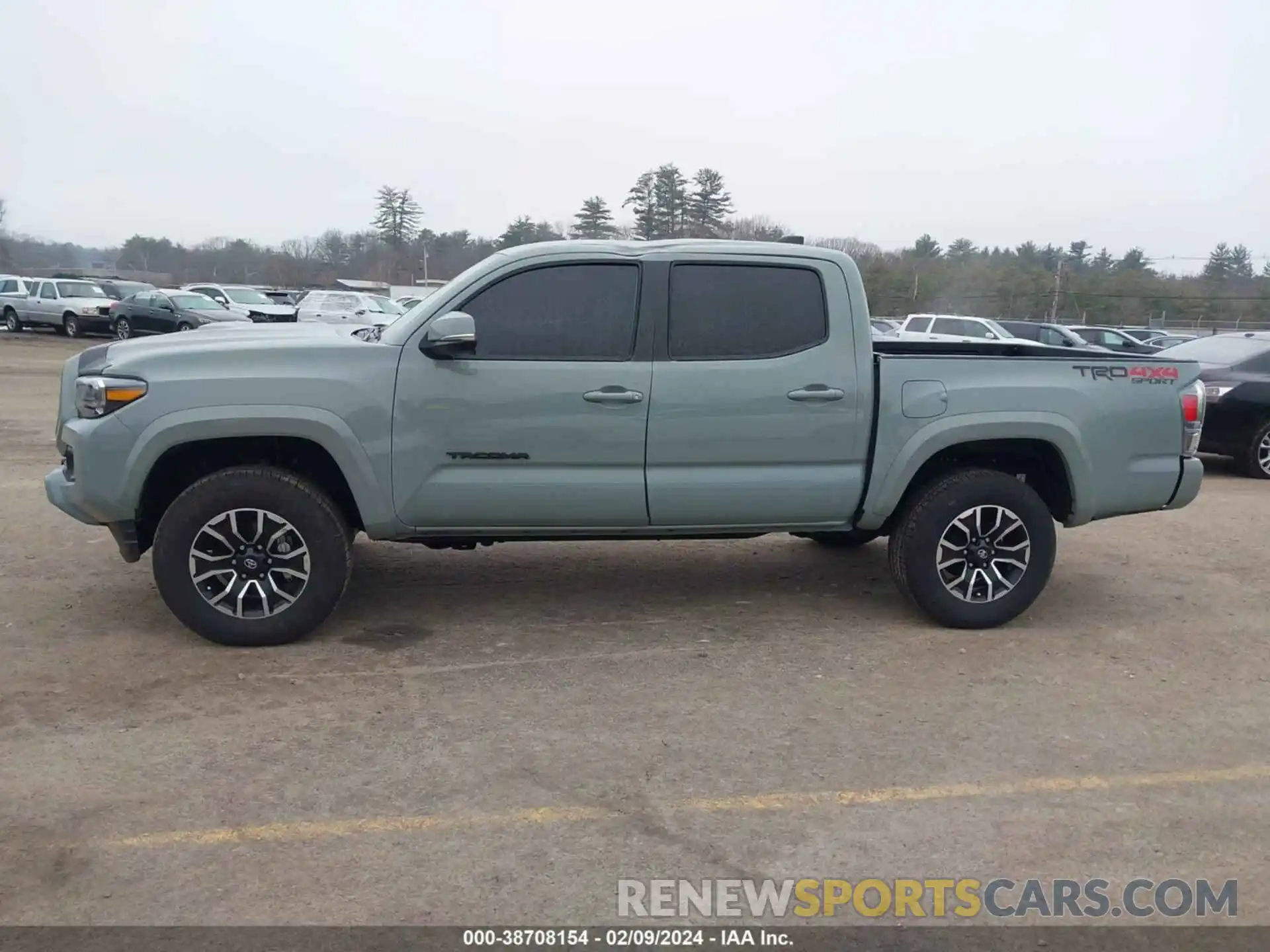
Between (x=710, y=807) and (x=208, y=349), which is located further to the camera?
(x=208, y=349)

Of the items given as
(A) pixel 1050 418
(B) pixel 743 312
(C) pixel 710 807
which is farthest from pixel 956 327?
(C) pixel 710 807

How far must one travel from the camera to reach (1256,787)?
3.96 meters

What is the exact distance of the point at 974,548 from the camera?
5586 millimetres

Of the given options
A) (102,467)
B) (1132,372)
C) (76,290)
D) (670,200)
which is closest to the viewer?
(102,467)

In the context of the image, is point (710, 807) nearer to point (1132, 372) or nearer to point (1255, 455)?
point (1132, 372)

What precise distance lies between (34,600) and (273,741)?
251 cm

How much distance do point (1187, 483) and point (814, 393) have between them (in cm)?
218

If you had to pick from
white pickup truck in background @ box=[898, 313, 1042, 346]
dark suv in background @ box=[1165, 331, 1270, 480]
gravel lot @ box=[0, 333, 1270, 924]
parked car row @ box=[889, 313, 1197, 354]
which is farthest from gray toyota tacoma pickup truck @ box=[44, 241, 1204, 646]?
white pickup truck in background @ box=[898, 313, 1042, 346]

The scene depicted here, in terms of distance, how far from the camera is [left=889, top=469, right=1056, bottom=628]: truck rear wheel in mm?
5523

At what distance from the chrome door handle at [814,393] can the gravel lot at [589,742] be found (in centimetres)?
123

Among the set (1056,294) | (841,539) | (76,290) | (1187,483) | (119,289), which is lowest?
(841,539)

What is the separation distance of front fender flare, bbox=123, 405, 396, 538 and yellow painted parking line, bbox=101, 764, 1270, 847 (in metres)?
1.92

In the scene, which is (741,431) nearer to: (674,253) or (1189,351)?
(674,253)

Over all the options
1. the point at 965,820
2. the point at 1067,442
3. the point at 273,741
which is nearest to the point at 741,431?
the point at 1067,442
